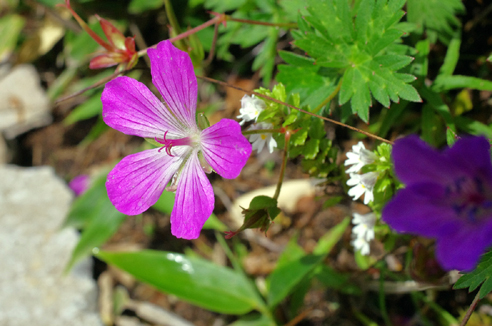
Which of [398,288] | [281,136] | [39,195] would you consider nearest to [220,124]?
[281,136]

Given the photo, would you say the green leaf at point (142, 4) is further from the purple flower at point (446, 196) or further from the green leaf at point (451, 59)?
the purple flower at point (446, 196)

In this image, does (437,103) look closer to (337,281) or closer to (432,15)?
(432,15)

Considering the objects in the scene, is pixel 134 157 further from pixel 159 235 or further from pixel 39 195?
pixel 39 195

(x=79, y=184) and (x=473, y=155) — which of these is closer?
(x=473, y=155)

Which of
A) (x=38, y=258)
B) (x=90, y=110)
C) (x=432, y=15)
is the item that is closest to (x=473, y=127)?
(x=432, y=15)

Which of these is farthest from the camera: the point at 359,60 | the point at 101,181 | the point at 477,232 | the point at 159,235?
the point at 159,235

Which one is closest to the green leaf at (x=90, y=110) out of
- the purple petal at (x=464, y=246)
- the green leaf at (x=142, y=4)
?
the green leaf at (x=142, y=4)

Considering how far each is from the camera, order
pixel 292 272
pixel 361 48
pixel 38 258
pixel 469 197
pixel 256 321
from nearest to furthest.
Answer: pixel 469 197 < pixel 361 48 < pixel 292 272 < pixel 256 321 < pixel 38 258
